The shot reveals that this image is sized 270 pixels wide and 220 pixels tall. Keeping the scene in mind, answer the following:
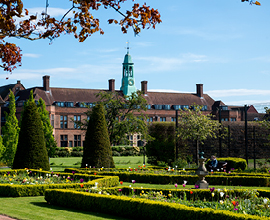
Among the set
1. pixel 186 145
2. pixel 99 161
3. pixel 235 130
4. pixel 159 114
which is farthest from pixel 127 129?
pixel 159 114

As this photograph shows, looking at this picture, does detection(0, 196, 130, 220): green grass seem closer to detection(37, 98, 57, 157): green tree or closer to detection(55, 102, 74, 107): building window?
detection(37, 98, 57, 157): green tree

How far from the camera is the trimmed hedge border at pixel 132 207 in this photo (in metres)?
6.73

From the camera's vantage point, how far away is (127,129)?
Answer: 27.0 m

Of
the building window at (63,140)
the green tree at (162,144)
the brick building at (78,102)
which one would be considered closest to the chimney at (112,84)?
the brick building at (78,102)

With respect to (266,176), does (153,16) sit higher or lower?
higher

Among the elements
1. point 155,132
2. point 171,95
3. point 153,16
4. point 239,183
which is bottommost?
point 239,183

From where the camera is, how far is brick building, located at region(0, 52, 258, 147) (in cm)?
5497

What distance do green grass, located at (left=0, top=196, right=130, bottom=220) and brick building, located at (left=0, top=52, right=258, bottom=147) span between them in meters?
40.5

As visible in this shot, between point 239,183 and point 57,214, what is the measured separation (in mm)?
8419

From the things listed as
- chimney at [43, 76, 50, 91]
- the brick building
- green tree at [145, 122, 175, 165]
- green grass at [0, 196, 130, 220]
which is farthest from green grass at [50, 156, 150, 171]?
chimney at [43, 76, 50, 91]

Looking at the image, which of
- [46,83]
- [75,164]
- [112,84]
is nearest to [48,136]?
[75,164]

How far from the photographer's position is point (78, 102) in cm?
5841

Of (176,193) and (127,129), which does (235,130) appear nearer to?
(127,129)

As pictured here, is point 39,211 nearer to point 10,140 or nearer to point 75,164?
point 75,164
